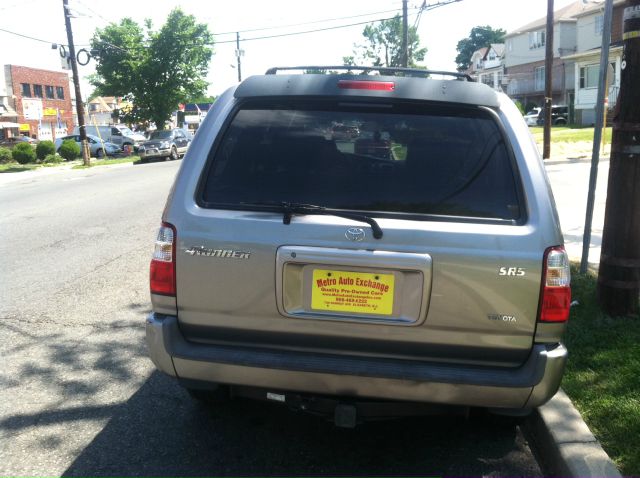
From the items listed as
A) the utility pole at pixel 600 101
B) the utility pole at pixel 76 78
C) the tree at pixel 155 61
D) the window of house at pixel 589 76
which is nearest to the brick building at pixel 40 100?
the tree at pixel 155 61

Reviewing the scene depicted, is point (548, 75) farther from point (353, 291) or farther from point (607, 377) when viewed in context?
point (353, 291)

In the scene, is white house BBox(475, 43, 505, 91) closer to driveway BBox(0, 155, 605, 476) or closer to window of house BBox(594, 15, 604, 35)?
window of house BBox(594, 15, 604, 35)

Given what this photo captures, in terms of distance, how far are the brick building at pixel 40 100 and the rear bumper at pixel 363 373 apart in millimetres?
61416

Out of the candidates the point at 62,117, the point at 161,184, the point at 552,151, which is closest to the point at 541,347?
the point at 161,184

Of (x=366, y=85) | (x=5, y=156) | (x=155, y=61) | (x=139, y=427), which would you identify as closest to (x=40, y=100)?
(x=155, y=61)

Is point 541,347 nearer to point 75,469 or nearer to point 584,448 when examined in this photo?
point 584,448

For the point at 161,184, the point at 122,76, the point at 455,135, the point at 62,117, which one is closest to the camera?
the point at 455,135

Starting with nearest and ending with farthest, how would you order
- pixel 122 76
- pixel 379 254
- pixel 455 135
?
pixel 379 254 → pixel 455 135 → pixel 122 76

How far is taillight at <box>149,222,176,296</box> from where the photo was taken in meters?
2.92

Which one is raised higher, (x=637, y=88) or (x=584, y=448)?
(x=637, y=88)

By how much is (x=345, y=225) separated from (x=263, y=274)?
43cm

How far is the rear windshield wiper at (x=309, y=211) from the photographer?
2733mm

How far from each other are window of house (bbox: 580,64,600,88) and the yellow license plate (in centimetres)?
4483

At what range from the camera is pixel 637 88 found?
453 centimetres
